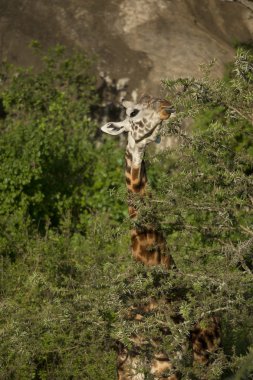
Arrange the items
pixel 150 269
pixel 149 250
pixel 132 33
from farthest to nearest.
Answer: pixel 132 33 < pixel 149 250 < pixel 150 269

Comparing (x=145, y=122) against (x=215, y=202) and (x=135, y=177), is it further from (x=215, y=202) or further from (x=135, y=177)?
(x=215, y=202)

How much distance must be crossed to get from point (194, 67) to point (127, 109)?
280 inches

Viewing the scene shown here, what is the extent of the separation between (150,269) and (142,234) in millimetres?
428

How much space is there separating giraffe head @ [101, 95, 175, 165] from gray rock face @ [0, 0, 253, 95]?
707 centimetres

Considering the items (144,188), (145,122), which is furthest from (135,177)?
(145,122)

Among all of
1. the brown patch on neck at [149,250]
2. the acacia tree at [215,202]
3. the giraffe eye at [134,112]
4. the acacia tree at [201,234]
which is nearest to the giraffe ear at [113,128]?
the giraffe eye at [134,112]

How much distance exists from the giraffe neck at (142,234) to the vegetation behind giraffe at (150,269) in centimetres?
9

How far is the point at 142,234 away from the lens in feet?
24.1

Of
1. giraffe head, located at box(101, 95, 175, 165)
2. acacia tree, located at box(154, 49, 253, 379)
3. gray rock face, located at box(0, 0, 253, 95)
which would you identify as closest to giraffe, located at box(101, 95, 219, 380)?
giraffe head, located at box(101, 95, 175, 165)

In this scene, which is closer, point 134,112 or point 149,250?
point 149,250

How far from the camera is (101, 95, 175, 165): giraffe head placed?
7281 mm

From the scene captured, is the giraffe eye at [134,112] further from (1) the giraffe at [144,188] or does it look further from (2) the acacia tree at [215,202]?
(2) the acacia tree at [215,202]

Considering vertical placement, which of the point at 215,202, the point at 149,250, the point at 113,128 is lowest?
the point at 149,250

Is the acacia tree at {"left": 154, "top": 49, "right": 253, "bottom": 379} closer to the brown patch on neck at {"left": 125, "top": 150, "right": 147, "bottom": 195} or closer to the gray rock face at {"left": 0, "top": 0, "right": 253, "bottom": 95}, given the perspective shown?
the brown patch on neck at {"left": 125, "top": 150, "right": 147, "bottom": 195}
